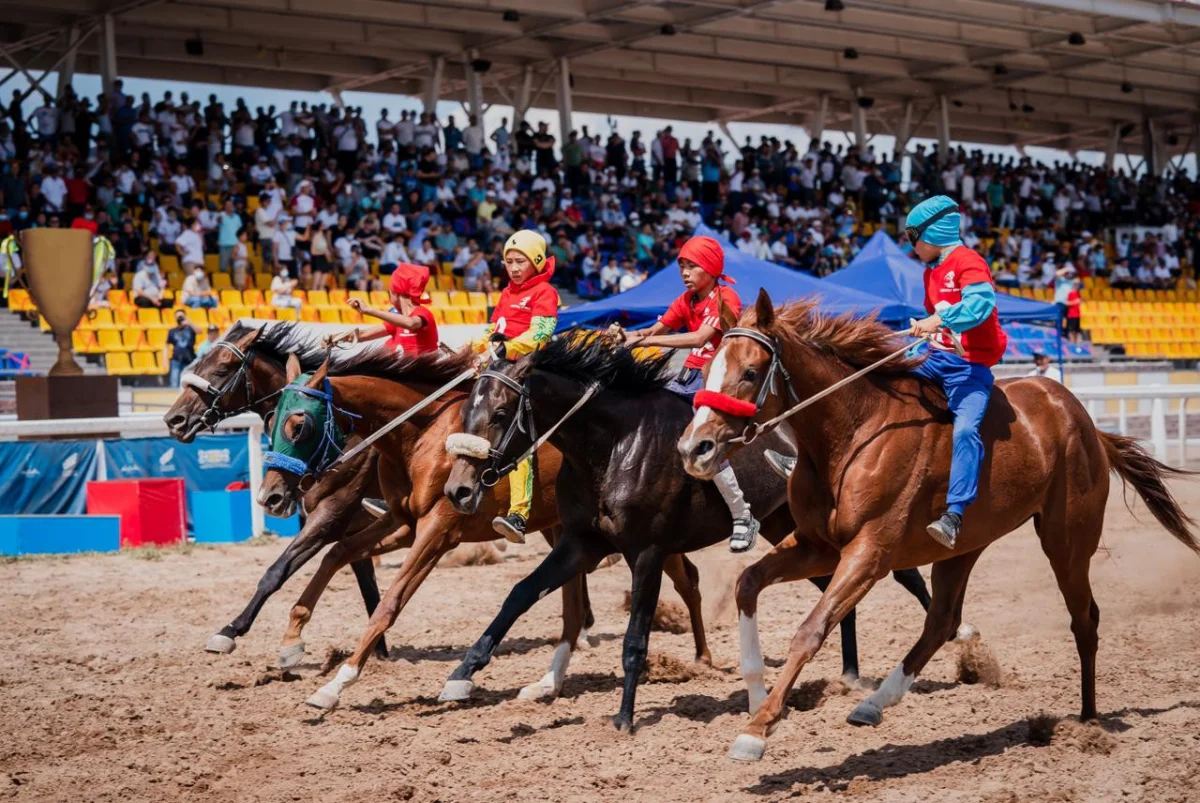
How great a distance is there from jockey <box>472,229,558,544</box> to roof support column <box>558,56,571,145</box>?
77.7ft

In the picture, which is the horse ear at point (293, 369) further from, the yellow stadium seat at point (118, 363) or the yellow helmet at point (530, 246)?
the yellow stadium seat at point (118, 363)

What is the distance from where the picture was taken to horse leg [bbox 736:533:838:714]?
595 cm

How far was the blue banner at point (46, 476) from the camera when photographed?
1319 cm

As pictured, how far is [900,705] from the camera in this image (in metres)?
6.84

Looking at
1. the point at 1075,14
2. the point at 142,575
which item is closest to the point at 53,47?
the point at 142,575

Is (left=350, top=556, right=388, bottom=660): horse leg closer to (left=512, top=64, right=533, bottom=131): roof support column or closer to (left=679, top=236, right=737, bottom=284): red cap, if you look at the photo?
(left=679, top=236, right=737, bottom=284): red cap

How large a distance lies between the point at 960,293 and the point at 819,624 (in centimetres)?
175

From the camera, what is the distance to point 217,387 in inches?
339

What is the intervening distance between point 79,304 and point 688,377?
9852 millimetres

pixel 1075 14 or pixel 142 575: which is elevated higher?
pixel 1075 14

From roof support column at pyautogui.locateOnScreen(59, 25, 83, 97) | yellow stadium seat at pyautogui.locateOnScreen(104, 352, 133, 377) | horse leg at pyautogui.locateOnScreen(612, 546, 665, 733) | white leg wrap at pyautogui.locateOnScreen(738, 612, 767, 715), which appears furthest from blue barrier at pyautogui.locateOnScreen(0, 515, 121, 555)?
roof support column at pyautogui.locateOnScreen(59, 25, 83, 97)

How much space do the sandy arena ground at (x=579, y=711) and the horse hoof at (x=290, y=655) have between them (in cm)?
12

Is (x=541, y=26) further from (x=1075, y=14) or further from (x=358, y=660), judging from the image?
(x=358, y=660)

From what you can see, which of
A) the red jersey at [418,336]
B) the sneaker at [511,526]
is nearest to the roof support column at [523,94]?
the red jersey at [418,336]
